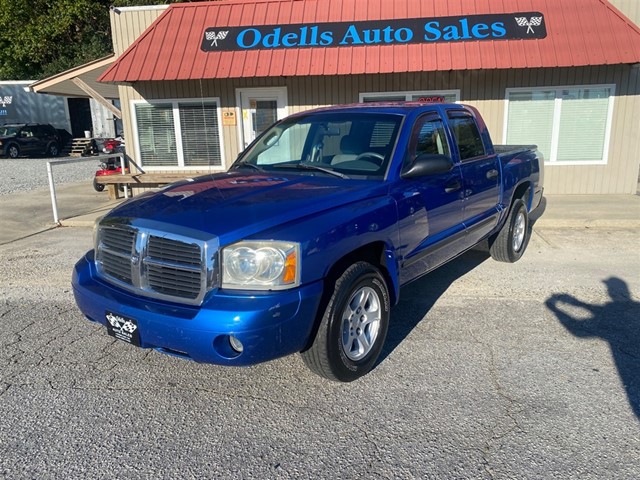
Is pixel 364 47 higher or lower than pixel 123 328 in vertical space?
higher

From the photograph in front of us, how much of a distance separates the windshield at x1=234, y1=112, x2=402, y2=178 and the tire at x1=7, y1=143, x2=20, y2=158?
85.4 feet

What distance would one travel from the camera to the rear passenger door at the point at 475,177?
4.75 metres

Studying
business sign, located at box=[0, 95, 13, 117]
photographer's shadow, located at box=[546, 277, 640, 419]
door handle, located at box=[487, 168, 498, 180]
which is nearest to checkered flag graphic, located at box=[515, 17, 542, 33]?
door handle, located at box=[487, 168, 498, 180]

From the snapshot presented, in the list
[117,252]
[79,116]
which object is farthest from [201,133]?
[79,116]

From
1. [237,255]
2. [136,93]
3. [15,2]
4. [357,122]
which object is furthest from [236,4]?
[15,2]

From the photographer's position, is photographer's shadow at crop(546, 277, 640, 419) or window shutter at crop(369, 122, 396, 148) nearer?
photographer's shadow at crop(546, 277, 640, 419)

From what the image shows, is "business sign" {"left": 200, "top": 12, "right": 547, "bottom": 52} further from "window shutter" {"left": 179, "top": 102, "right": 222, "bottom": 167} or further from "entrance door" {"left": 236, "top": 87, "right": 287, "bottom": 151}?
"window shutter" {"left": 179, "top": 102, "right": 222, "bottom": 167}

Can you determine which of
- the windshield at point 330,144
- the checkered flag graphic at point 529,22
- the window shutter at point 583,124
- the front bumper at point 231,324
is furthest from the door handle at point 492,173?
the window shutter at point 583,124

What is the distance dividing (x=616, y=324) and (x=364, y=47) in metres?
7.26

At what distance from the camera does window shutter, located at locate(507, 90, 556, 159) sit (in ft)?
35.5

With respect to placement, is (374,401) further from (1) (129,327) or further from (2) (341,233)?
(1) (129,327)

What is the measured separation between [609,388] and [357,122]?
2.71 metres

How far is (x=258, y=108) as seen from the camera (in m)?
11.6

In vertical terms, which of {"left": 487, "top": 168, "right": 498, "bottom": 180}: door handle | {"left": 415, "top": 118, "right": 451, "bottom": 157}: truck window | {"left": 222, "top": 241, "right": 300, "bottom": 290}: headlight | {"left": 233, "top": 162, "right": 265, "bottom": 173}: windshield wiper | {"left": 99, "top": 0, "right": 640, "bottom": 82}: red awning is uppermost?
{"left": 99, "top": 0, "right": 640, "bottom": 82}: red awning
